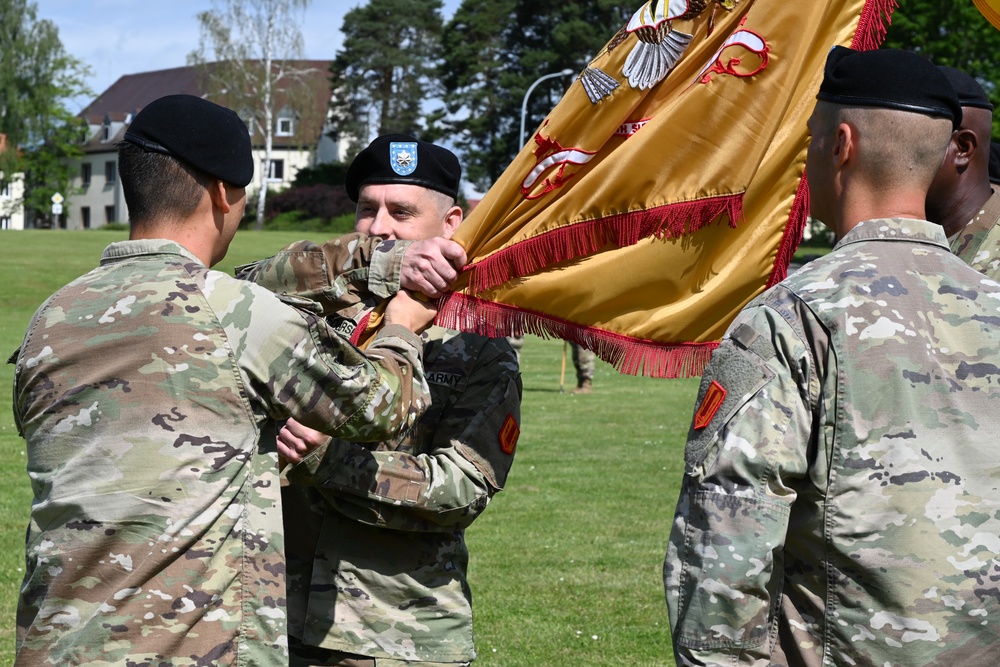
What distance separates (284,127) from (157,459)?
3327 inches

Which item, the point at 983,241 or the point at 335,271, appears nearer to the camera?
the point at 335,271

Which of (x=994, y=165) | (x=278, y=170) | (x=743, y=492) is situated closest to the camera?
(x=743, y=492)

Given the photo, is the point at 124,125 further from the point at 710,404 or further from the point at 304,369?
the point at 710,404

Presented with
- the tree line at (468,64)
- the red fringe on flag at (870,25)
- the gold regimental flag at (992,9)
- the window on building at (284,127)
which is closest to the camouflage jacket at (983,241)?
the red fringe on flag at (870,25)

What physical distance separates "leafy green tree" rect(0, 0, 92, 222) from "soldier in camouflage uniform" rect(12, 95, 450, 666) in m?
79.1

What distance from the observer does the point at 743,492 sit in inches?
101

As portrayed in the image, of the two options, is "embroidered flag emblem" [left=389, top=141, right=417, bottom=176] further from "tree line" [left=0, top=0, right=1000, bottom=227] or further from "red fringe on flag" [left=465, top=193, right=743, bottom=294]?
"tree line" [left=0, top=0, right=1000, bottom=227]

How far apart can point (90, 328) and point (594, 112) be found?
212 cm

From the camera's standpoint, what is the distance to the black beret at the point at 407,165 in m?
4.23

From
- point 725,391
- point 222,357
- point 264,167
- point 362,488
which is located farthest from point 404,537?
point 264,167

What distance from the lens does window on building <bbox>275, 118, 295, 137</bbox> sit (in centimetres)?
8344

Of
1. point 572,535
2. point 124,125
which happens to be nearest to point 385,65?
point 124,125

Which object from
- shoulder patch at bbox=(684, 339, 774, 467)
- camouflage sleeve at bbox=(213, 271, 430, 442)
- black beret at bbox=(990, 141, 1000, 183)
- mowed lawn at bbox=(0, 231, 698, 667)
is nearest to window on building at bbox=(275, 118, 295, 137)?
mowed lawn at bbox=(0, 231, 698, 667)

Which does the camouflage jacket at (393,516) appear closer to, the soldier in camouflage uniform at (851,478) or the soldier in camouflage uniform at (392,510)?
the soldier in camouflage uniform at (392,510)
